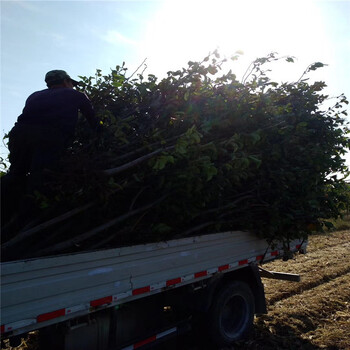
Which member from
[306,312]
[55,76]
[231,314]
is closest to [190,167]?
[55,76]

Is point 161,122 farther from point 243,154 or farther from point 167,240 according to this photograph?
point 167,240

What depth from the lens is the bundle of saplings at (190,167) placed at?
3.41m

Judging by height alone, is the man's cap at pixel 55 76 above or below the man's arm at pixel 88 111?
above

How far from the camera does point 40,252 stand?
3.10 meters

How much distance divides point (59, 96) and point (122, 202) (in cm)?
126

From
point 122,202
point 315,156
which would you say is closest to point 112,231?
point 122,202

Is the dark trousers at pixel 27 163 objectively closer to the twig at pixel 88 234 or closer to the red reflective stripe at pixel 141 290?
the twig at pixel 88 234

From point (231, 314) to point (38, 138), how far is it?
3.51 meters

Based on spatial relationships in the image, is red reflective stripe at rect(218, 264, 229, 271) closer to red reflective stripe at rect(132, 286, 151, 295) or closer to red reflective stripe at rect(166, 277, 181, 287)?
red reflective stripe at rect(166, 277, 181, 287)

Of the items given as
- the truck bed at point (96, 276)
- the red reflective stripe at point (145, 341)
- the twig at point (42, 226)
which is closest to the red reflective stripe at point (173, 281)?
the truck bed at point (96, 276)

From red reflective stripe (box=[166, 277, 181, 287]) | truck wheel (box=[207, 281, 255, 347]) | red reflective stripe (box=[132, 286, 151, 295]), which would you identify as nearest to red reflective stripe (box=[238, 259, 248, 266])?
truck wheel (box=[207, 281, 255, 347])

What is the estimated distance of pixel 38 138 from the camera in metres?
3.39

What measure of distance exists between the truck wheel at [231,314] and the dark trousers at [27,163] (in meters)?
2.63

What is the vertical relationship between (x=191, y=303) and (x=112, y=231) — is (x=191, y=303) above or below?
below
